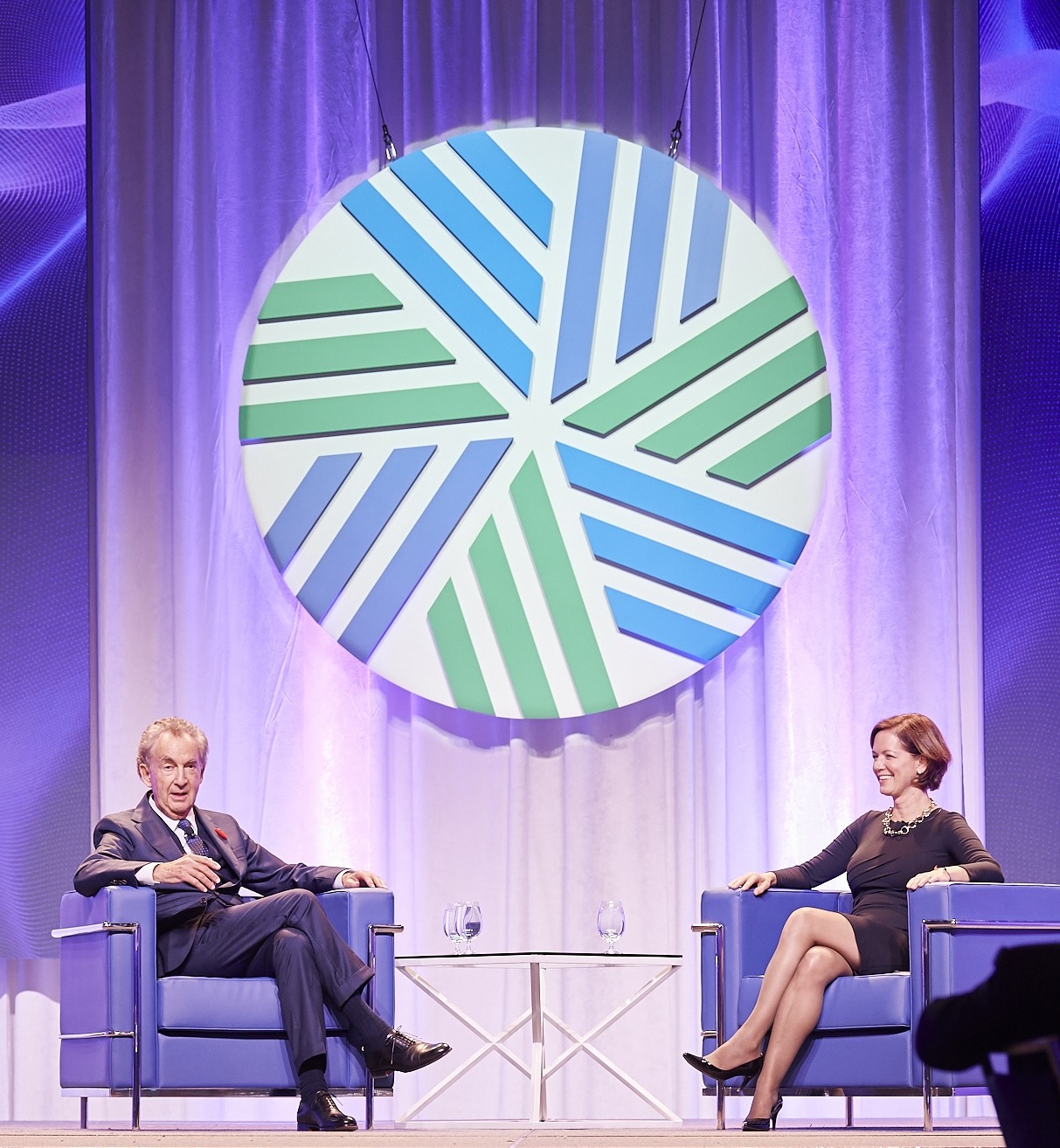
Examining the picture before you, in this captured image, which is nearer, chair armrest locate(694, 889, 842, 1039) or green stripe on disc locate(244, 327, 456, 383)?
chair armrest locate(694, 889, 842, 1039)

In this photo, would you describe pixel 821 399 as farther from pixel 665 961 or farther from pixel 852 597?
pixel 665 961

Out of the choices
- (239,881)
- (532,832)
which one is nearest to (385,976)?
(239,881)

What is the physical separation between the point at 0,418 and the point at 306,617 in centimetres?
112

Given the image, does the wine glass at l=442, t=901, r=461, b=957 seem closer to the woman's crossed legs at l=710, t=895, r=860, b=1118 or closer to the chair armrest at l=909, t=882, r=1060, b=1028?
the woman's crossed legs at l=710, t=895, r=860, b=1118

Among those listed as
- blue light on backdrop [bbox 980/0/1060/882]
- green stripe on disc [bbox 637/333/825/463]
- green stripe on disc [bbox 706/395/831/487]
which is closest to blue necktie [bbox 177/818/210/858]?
green stripe on disc [bbox 637/333/825/463]

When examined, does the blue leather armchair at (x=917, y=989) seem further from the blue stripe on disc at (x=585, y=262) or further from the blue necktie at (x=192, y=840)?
the blue stripe on disc at (x=585, y=262)

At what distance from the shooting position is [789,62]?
201 inches

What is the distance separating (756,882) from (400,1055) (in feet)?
3.36

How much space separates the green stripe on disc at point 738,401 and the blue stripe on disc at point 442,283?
0.46 m

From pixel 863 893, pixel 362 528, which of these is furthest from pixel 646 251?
pixel 863 893

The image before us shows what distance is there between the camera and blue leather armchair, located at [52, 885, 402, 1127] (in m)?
3.64

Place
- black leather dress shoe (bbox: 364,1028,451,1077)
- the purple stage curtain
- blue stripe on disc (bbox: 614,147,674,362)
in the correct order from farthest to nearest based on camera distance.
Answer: blue stripe on disc (bbox: 614,147,674,362) < the purple stage curtain < black leather dress shoe (bbox: 364,1028,451,1077)

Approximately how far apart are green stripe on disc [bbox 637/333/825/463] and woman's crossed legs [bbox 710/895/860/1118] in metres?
1.59

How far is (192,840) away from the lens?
4.11 meters
